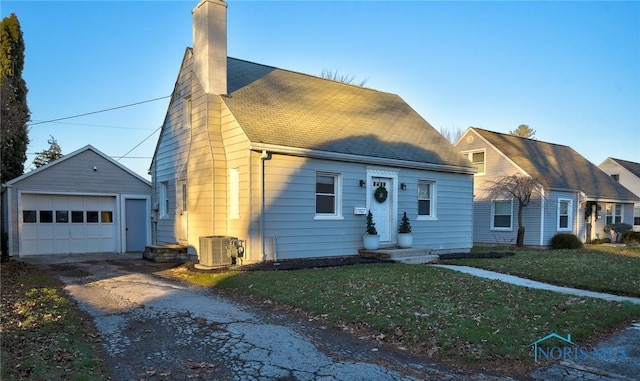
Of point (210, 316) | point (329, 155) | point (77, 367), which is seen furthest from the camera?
point (329, 155)

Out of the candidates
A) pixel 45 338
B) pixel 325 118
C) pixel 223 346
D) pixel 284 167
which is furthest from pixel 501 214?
pixel 45 338

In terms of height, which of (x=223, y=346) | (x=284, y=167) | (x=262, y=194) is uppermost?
(x=284, y=167)

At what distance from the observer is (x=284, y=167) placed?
11.5 meters

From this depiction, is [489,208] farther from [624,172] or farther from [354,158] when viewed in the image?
[624,172]

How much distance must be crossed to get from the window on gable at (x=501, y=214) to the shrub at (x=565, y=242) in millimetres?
2164

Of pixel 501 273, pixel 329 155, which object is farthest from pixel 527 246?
pixel 329 155

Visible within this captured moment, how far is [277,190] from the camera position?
1141 cm

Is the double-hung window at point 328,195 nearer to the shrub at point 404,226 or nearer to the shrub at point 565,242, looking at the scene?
the shrub at point 404,226

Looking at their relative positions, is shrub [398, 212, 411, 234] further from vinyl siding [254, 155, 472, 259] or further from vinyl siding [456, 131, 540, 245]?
vinyl siding [456, 131, 540, 245]

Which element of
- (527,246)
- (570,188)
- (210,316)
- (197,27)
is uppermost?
(197,27)

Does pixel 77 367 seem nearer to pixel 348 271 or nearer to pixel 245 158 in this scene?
pixel 348 271

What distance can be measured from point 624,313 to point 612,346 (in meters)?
1.70

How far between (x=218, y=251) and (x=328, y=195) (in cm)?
353

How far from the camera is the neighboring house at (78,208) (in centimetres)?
1573
